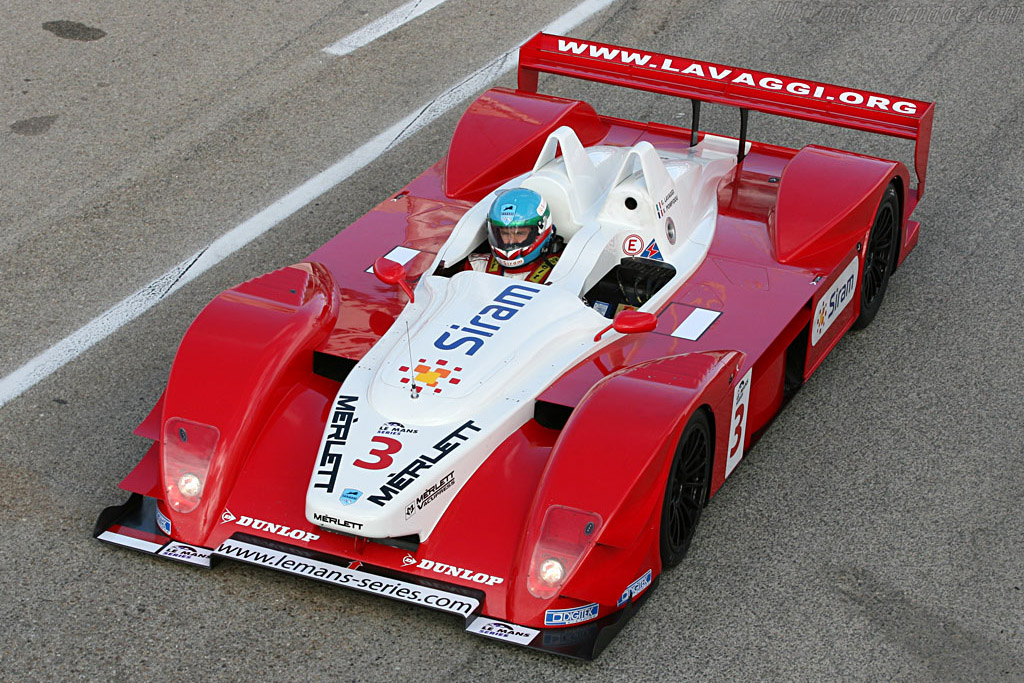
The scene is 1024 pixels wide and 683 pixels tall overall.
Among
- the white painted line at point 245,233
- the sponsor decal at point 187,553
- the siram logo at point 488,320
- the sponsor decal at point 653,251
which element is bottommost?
the white painted line at point 245,233

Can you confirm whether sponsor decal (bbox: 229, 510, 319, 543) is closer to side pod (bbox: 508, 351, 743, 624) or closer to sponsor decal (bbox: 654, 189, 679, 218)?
side pod (bbox: 508, 351, 743, 624)

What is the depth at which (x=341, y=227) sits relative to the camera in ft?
32.0

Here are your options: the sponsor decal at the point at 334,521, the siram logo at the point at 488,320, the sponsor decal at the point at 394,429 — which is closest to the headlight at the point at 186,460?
the sponsor decal at the point at 334,521

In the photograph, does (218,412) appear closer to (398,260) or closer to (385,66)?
(398,260)

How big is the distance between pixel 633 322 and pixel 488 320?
71cm

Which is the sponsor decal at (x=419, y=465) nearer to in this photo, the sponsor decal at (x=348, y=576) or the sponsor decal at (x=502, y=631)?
the sponsor decal at (x=348, y=576)

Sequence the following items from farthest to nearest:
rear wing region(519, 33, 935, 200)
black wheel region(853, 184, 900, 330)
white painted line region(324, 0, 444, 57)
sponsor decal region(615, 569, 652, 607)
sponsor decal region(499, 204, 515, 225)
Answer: white painted line region(324, 0, 444, 57) < rear wing region(519, 33, 935, 200) < black wheel region(853, 184, 900, 330) < sponsor decal region(499, 204, 515, 225) < sponsor decal region(615, 569, 652, 607)

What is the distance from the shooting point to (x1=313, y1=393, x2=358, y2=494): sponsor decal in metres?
6.14

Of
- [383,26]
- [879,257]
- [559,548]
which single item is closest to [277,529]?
[559,548]

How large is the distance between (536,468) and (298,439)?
1159 mm

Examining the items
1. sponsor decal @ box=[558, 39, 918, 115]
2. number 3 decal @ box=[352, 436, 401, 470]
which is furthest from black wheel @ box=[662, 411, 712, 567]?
sponsor decal @ box=[558, 39, 918, 115]

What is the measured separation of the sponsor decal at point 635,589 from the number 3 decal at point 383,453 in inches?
46.2

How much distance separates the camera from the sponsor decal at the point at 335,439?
6.14 meters

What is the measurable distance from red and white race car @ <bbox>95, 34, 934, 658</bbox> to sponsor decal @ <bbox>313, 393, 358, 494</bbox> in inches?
0.4
